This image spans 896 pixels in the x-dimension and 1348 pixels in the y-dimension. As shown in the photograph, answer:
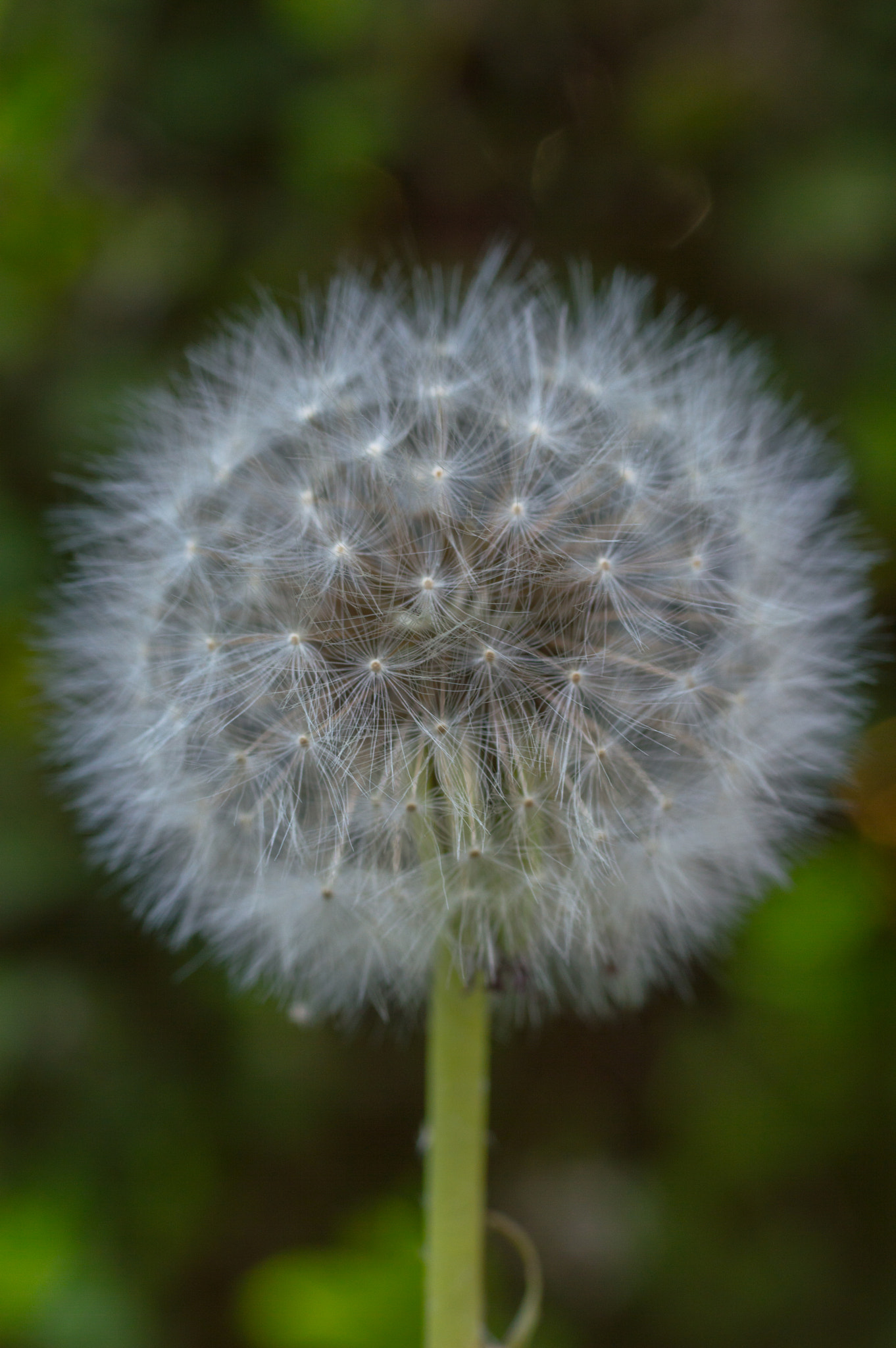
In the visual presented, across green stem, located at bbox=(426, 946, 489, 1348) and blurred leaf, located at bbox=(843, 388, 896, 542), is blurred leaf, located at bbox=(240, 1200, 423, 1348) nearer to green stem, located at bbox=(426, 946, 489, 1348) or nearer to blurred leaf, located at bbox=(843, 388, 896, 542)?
green stem, located at bbox=(426, 946, 489, 1348)

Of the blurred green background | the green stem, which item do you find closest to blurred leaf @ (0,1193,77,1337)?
the blurred green background

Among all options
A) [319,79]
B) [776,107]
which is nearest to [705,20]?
[776,107]

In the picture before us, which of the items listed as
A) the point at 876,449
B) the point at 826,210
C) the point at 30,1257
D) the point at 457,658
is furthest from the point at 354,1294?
the point at 826,210

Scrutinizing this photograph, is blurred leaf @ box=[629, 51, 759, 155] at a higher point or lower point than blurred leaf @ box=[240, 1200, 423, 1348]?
higher

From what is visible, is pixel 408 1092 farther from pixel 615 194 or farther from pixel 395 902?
pixel 615 194

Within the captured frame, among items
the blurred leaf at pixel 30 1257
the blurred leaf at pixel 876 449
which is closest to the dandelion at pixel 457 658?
the blurred leaf at pixel 876 449
